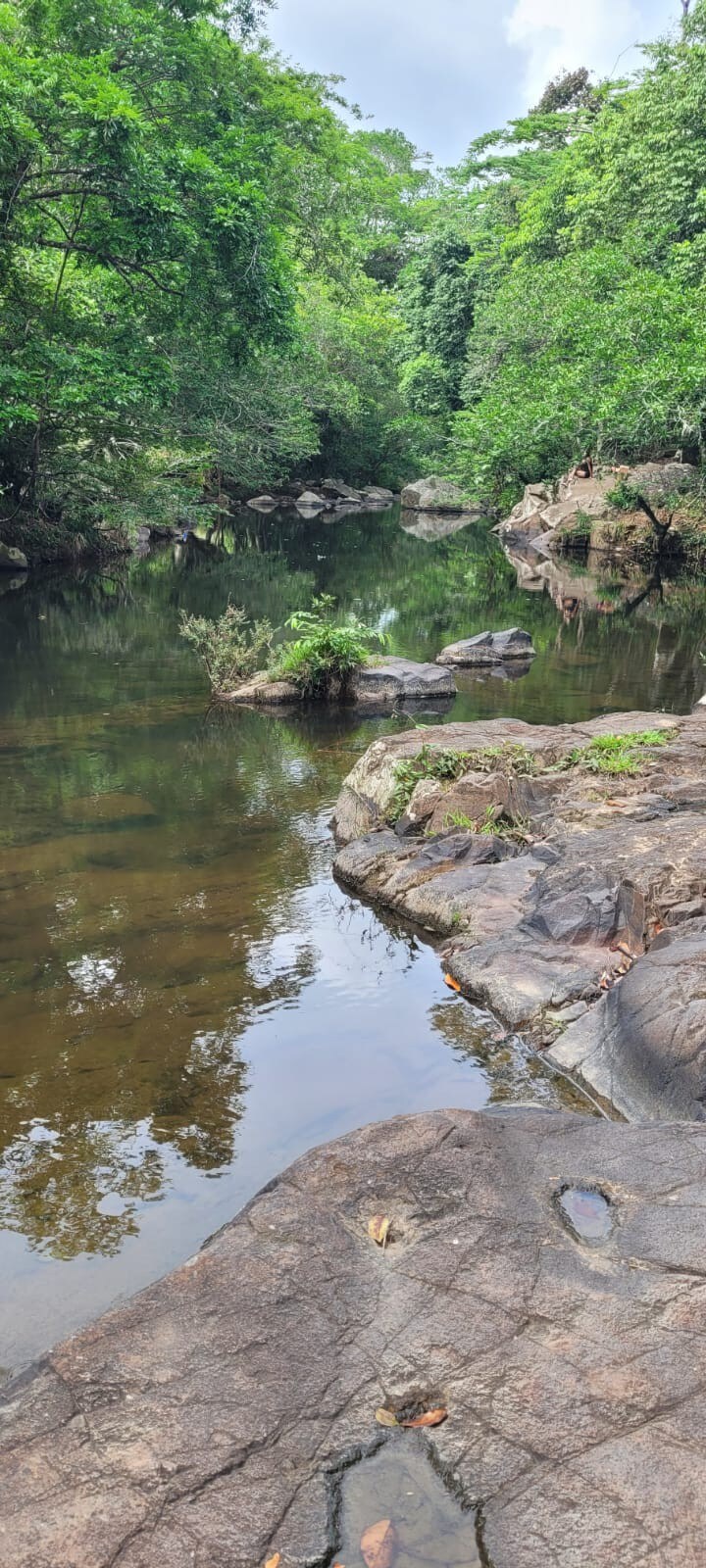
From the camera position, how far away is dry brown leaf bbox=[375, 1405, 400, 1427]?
8.14ft

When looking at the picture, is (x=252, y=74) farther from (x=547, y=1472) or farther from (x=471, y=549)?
(x=547, y=1472)

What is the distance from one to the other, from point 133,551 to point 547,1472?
30450 mm

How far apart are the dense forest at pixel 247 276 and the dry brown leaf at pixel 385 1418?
46.9 ft

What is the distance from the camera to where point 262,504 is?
47812mm

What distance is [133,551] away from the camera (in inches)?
1213

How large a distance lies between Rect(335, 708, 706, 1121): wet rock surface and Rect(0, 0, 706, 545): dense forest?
921 cm

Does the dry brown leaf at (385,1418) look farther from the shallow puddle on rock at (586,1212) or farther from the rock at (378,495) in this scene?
→ the rock at (378,495)

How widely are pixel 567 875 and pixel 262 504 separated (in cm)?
4377

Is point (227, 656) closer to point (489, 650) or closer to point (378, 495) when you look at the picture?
point (489, 650)

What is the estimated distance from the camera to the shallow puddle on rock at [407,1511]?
7.50ft

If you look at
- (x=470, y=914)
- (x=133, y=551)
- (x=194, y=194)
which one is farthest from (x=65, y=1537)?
(x=133, y=551)

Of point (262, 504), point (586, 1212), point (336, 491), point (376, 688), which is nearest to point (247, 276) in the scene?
point (376, 688)

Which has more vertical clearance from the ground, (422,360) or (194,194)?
(422,360)

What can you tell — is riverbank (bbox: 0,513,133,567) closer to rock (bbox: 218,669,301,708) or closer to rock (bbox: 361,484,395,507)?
rock (bbox: 218,669,301,708)
